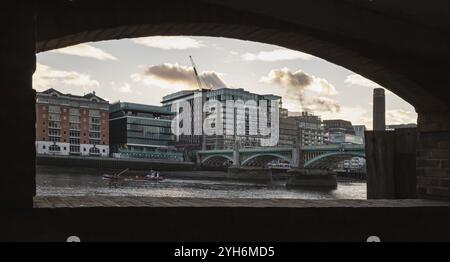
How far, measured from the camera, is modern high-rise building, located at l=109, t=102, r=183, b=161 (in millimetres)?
170000

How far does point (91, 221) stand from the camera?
682 cm

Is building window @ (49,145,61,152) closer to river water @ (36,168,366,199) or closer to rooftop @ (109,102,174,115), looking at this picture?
rooftop @ (109,102,174,115)

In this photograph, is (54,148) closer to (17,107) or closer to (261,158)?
(261,158)

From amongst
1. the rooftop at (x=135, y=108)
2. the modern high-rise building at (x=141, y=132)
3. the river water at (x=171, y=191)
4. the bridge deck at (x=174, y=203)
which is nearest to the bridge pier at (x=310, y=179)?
the river water at (x=171, y=191)

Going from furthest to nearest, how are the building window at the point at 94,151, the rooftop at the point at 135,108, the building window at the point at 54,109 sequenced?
the rooftop at the point at 135,108, the building window at the point at 94,151, the building window at the point at 54,109

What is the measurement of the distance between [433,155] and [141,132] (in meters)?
165

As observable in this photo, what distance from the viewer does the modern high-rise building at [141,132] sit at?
170000 mm

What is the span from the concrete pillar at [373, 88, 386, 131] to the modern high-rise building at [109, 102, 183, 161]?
150 m

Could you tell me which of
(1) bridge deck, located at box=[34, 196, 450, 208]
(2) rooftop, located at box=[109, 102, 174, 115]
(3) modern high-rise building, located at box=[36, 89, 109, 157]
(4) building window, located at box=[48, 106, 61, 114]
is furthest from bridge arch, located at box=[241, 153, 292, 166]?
(1) bridge deck, located at box=[34, 196, 450, 208]

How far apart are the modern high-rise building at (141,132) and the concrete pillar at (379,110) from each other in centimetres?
14995

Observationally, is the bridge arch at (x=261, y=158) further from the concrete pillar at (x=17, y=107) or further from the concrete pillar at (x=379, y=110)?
the concrete pillar at (x=17, y=107)

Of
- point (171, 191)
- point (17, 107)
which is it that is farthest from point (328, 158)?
point (17, 107)
